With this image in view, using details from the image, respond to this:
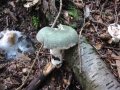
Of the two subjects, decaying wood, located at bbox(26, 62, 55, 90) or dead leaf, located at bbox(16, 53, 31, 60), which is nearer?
decaying wood, located at bbox(26, 62, 55, 90)

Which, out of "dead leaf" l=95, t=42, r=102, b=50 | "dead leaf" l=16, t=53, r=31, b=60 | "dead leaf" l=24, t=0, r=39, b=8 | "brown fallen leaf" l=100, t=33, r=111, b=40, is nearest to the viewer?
"dead leaf" l=16, t=53, r=31, b=60

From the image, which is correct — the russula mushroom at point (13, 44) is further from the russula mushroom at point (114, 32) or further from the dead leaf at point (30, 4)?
the russula mushroom at point (114, 32)

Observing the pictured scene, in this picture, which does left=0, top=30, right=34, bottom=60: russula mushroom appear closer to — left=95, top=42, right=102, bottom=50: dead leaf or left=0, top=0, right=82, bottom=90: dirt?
left=0, top=0, right=82, bottom=90: dirt

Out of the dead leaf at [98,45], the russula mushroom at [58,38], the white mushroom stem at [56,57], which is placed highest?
the russula mushroom at [58,38]

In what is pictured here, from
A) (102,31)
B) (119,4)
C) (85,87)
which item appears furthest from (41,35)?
(119,4)

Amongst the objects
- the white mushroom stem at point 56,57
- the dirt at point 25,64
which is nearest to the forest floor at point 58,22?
the dirt at point 25,64

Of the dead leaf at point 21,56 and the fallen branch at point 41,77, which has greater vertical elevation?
the dead leaf at point 21,56

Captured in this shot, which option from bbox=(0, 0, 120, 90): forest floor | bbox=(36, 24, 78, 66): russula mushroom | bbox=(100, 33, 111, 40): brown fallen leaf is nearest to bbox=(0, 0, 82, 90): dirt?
bbox=(0, 0, 120, 90): forest floor

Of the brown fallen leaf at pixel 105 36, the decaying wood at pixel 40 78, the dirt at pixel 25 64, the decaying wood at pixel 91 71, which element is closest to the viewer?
the decaying wood at pixel 91 71
